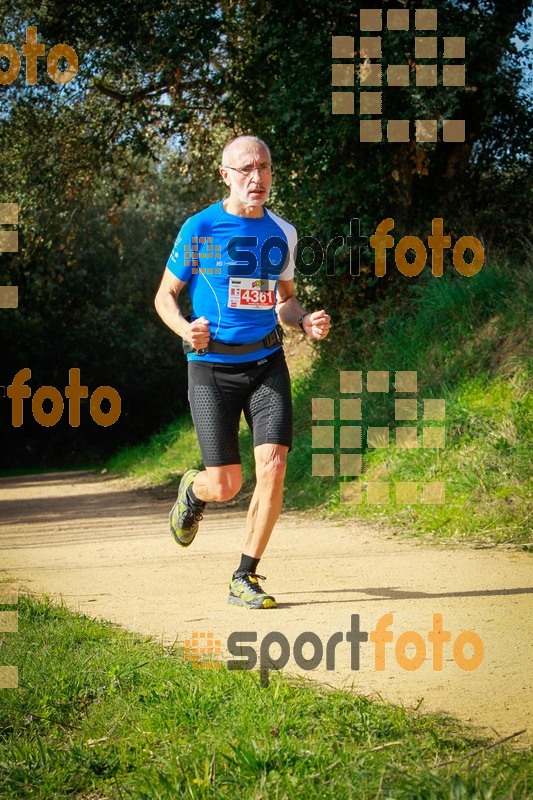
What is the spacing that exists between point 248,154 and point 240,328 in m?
0.94

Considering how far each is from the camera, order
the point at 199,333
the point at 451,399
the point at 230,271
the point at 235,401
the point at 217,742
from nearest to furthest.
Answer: the point at 217,742 < the point at 199,333 < the point at 230,271 < the point at 235,401 < the point at 451,399

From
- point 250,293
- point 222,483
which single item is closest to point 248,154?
Answer: point 250,293

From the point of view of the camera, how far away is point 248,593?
17.4 ft

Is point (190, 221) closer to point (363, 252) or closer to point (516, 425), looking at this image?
point (516, 425)

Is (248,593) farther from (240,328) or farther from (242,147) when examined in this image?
(242,147)

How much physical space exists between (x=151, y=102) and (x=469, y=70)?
487 cm

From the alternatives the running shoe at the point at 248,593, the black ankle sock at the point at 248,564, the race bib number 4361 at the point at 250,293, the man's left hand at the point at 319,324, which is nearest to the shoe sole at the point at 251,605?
the running shoe at the point at 248,593

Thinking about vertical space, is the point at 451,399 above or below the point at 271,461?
below

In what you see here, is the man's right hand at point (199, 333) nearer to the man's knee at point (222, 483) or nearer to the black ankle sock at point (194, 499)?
the man's knee at point (222, 483)

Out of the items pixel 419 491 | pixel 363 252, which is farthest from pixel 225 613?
pixel 363 252

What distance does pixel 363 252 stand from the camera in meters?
12.6

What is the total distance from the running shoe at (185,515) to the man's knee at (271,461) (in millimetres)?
577

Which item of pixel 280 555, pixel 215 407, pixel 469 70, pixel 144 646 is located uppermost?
pixel 469 70

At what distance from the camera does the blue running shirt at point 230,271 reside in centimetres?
535
